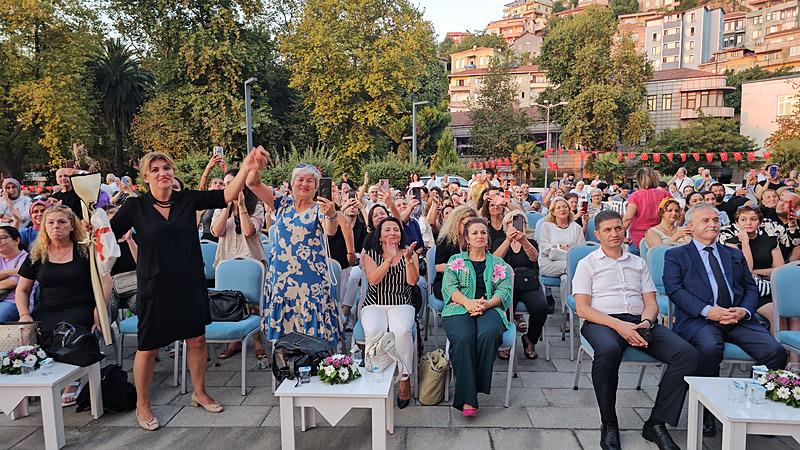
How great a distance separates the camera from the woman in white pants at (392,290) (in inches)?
145

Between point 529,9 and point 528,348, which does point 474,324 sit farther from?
point 529,9

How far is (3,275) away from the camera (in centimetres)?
432

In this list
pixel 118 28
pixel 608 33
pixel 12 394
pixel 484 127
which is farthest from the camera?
pixel 484 127

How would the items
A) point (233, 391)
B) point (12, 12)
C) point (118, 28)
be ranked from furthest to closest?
point (118, 28) → point (12, 12) → point (233, 391)

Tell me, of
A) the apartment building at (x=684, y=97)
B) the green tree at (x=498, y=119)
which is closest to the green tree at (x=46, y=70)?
the green tree at (x=498, y=119)

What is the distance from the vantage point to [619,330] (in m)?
3.37

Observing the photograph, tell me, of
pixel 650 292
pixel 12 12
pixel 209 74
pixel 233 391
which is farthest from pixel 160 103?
pixel 650 292

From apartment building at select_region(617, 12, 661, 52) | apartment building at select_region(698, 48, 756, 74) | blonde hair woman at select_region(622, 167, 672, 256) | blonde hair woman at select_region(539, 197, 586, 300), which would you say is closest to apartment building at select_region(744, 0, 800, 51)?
apartment building at select_region(698, 48, 756, 74)

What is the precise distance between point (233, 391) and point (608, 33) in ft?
123

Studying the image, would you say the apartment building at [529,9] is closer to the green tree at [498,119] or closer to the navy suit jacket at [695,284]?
the green tree at [498,119]

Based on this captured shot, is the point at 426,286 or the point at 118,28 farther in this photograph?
the point at 118,28

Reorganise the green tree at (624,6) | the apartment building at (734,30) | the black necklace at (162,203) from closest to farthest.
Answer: the black necklace at (162,203)
the apartment building at (734,30)
the green tree at (624,6)

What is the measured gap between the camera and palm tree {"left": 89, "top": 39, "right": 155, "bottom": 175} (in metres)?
27.0

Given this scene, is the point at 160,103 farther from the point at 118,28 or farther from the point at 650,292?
the point at 650,292
